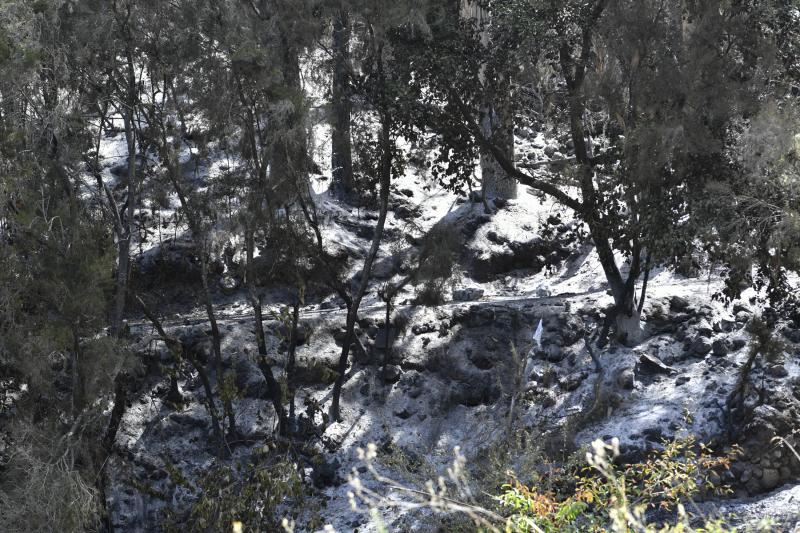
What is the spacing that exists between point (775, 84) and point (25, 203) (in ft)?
33.1

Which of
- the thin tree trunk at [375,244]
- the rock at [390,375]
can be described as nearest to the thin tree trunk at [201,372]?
the thin tree trunk at [375,244]

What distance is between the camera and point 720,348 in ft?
51.2

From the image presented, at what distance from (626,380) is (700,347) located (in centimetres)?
138

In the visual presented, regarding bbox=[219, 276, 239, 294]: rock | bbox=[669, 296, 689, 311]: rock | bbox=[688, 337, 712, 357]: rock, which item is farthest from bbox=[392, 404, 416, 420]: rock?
bbox=[219, 276, 239, 294]: rock

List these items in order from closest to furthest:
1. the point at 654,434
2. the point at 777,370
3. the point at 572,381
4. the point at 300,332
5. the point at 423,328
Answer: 1. the point at 654,434
2. the point at 777,370
3. the point at 572,381
4. the point at 300,332
5. the point at 423,328

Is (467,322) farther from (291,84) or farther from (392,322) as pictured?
(291,84)

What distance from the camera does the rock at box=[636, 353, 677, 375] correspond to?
1564 centimetres

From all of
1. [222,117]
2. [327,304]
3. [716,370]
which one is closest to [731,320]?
[716,370]

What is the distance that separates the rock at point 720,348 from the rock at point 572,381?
76.6 inches

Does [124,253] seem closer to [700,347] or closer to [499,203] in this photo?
[700,347]

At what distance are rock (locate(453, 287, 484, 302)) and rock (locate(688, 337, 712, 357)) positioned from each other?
444 centimetres

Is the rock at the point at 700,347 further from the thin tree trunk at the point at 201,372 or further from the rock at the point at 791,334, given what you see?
the thin tree trunk at the point at 201,372

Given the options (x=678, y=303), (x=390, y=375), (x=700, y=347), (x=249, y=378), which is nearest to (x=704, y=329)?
(x=700, y=347)

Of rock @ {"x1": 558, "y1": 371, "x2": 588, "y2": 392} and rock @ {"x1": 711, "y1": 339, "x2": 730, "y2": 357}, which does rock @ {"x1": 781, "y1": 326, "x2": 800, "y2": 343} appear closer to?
rock @ {"x1": 711, "y1": 339, "x2": 730, "y2": 357}
